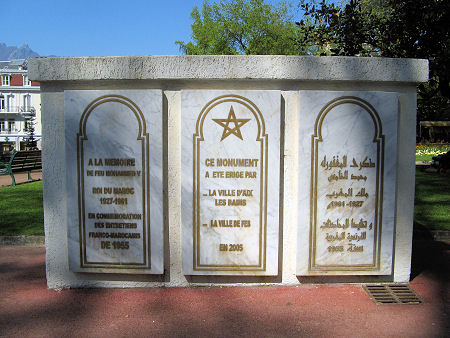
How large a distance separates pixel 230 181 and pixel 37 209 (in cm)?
564

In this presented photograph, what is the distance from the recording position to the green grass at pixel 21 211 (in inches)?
246

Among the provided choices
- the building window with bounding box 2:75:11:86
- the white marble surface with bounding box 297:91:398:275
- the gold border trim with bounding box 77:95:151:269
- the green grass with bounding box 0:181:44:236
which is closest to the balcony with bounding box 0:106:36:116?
the building window with bounding box 2:75:11:86

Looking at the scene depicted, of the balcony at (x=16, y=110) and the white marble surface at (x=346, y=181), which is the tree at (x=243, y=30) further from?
the balcony at (x=16, y=110)

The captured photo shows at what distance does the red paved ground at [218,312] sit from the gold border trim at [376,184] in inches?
9.9

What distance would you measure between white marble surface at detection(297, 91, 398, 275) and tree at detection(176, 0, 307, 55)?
1147 inches

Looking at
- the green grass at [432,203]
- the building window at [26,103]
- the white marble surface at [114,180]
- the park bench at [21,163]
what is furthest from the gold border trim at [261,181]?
the building window at [26,103]

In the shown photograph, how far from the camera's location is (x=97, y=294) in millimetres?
4062

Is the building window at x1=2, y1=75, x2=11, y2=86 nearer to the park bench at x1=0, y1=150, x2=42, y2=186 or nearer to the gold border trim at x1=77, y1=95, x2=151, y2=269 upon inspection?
the park bench at x1=0, y1=150, x2=42, y2=186

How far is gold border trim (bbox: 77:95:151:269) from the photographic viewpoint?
4059 mm

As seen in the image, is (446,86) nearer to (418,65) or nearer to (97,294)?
(418,65)

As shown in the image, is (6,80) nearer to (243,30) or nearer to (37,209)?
(243,30)

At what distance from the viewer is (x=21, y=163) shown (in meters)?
13.3

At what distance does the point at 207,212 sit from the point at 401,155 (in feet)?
7.33

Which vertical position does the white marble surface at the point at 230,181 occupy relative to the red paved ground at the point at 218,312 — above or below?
above
